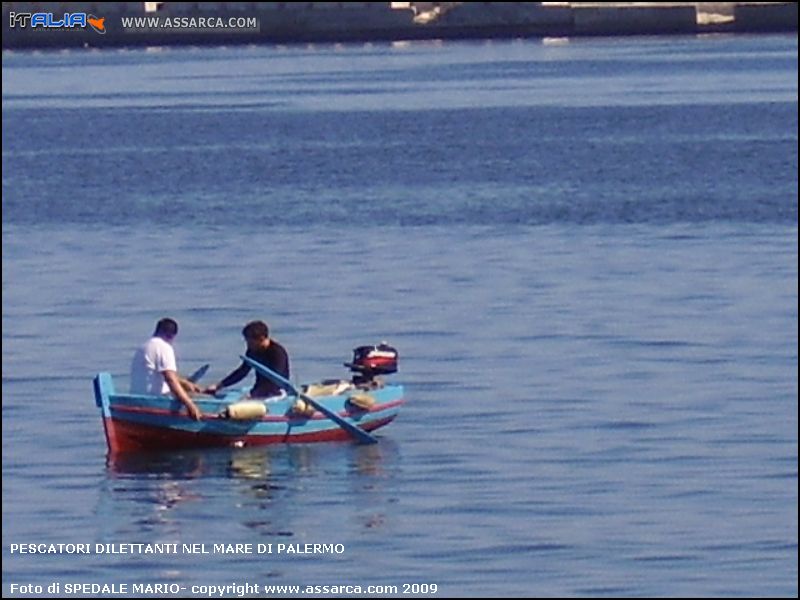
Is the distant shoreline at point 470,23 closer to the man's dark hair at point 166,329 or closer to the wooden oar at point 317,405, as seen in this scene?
the wooden oar at point 317,405

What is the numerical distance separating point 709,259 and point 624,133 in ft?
124

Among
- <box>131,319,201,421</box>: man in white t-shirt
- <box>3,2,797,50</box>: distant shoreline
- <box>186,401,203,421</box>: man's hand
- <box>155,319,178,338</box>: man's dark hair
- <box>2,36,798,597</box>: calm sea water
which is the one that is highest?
<box>155,319,178,338</box>: man's dark hair

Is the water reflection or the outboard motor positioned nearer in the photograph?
the water reflection

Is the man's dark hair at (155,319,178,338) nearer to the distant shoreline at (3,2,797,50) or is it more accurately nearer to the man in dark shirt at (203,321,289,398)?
the man in dark shirt at (203,321,289,398)

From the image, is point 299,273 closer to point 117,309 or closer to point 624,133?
point 117,309

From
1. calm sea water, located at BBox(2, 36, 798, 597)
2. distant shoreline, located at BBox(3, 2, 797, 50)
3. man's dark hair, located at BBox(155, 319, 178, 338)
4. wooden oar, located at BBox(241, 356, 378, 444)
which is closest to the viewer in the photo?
calm sea water, located at BBox(2, 36, 798, 597)

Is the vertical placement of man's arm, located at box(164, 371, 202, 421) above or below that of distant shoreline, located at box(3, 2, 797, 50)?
above

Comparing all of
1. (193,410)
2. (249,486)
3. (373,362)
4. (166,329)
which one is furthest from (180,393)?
(373,362)

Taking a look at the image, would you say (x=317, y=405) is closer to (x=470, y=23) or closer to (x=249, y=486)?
(x=249, y=486)

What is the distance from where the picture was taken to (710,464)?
79.7 ft

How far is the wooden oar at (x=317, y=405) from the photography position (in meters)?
25.6

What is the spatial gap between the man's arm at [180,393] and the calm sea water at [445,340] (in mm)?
422

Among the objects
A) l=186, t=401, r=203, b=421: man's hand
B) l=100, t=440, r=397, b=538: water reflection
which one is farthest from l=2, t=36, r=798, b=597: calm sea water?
l=186, t=401, r=203, b=421: man's hand

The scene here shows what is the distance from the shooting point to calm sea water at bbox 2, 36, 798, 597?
833 inches
